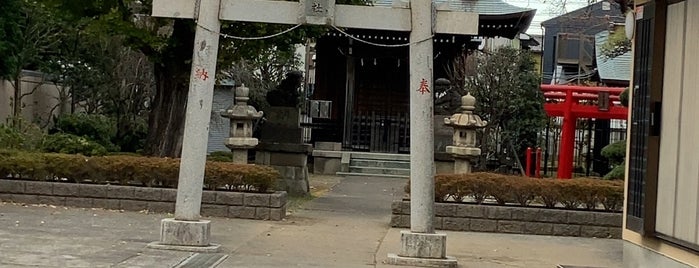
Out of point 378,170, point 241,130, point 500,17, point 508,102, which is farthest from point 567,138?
point 500,17

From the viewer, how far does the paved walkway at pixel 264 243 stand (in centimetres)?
995

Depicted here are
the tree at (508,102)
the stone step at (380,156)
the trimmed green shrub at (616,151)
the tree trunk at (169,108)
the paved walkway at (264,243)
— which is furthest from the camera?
the stone step at (380,156)

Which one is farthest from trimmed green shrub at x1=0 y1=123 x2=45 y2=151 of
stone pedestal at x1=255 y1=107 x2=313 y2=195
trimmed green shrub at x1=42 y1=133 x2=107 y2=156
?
stone pedestal at x1=255 y1=107 x2=313 y2=195

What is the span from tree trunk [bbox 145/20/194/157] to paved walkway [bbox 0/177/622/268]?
4273mm

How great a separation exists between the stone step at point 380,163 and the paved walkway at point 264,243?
11790mm

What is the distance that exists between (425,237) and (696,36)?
146 inches

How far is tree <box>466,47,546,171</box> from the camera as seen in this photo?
89.5 ft

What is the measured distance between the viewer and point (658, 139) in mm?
9250

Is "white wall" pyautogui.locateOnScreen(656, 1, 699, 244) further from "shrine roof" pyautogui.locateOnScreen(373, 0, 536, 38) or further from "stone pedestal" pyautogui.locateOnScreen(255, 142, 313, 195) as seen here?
"shrine roof" pyautogui.locateOnScreen(373, 0, 536, 38)

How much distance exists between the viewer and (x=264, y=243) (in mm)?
12008

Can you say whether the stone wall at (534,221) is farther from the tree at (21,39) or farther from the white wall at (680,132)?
the tree at (21,39)

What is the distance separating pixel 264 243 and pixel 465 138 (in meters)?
7.80

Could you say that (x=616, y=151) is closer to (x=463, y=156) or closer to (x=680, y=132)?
(x=463, y=156)

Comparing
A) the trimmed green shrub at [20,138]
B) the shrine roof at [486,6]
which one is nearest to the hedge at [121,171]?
the trimmed green shrub at [20,138]
